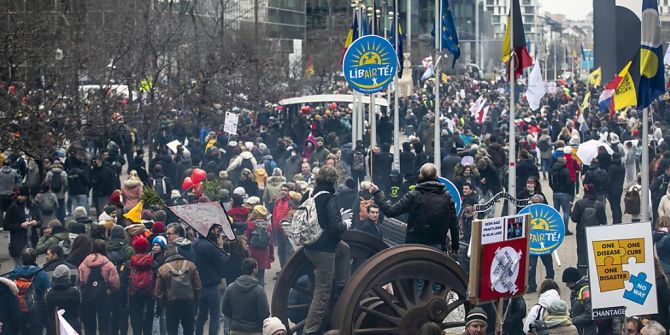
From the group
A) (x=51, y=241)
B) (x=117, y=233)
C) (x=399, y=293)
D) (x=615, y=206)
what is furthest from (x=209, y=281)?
(x=615, y=206)

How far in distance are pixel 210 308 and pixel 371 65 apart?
8835mm

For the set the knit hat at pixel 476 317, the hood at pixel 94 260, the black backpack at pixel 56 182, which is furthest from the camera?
the black backpack at pixel 56 182

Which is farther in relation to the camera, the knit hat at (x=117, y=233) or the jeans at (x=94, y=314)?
the knit hat at (x=117, y=233)

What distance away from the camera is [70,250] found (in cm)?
1398

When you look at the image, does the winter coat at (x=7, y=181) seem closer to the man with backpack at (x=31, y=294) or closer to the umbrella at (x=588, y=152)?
the man with backpack at (x=31, y=294)

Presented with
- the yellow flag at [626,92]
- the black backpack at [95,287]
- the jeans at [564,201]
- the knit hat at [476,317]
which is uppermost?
the yellow flag at [626,92]

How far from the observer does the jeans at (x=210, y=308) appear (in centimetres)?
1340

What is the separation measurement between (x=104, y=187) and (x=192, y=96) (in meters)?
11.4

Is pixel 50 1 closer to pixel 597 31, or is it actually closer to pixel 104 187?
pixel 104 187

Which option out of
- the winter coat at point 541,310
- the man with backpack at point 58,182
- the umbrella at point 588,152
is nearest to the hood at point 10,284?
the winter coat at point 541,310

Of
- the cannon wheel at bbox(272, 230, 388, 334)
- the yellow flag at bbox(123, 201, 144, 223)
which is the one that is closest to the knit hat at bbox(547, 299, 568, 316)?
the cannon wheel at bbox(272, 230, 388, 334)

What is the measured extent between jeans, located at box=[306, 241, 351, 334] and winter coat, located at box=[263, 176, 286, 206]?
9.38 metres

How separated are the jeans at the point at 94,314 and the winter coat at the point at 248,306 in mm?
1921

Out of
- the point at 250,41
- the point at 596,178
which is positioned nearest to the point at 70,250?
the point at 596,178
